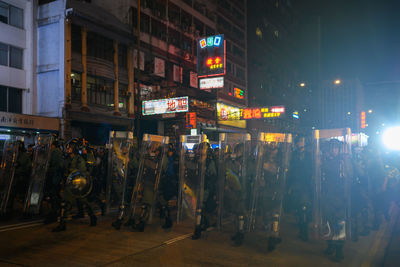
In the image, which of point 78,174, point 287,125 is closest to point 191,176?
point 78,174

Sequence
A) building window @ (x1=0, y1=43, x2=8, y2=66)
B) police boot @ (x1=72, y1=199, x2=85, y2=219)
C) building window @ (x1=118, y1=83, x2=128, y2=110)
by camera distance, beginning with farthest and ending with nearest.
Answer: building window @ (x1=118, y1=83, x2=128, y2=110) → building window @ (x1=0, y1=43, x2=8, y2=66) → police boot @ (x1=72, y1=199, x2=85, y2=219)

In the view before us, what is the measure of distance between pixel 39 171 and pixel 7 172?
1212 mm

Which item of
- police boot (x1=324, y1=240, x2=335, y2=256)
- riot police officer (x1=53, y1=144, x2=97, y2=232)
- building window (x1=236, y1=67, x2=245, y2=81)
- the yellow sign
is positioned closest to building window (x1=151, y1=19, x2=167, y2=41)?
the yellow sign

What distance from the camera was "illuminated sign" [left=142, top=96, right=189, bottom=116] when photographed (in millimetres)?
26438

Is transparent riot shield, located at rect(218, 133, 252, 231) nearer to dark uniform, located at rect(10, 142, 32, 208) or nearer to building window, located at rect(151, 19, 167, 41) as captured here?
dark uniform, located at rect(10, 142, 32, 208)

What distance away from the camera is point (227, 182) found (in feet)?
24.6

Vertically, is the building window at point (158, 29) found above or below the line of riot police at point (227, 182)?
above

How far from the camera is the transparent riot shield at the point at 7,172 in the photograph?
9625mm

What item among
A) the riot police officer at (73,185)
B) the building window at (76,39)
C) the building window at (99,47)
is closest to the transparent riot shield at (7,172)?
the riot police officer at (73,185)

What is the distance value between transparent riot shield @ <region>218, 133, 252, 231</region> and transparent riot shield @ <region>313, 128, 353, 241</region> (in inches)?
57.0

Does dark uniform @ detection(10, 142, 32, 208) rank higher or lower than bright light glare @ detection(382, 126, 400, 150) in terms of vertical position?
lower

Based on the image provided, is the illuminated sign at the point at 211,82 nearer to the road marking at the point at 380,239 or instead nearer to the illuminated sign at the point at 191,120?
the illuminated sign at the point at 191,120

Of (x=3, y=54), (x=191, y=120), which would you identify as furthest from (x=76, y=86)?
(x=191, y=120)

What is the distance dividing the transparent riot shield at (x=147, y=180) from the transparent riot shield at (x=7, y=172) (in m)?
3.89
